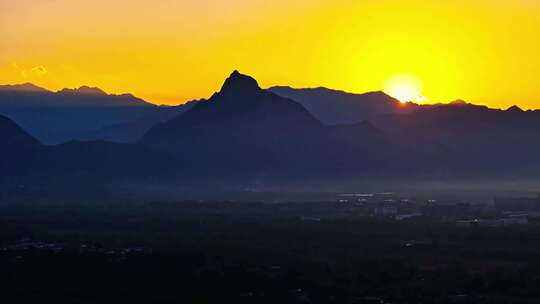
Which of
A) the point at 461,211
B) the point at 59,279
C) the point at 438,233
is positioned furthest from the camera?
the point at 461,211

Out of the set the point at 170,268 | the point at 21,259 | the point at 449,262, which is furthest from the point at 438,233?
the point at 21,259

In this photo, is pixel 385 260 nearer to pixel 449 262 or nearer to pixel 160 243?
pixel 449 262

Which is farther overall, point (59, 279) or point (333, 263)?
point (333, 263)

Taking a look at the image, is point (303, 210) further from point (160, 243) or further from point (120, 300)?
point (120, 300)

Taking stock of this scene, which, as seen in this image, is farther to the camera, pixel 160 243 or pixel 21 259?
pixel 160 243

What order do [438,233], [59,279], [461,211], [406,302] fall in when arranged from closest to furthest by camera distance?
[406,302]
[59,279]
[438,233]
[461,211]

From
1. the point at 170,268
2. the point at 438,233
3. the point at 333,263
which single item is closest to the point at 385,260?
the point at 333,263

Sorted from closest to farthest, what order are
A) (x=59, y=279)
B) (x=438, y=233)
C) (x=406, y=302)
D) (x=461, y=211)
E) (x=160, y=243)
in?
1. (x=406, y=302)
2. (x=59, y=279)
3. (x=160, y=243)
4. (x=438, y=233)
5. (x=461, y=211)

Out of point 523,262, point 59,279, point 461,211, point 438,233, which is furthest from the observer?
point 461,211

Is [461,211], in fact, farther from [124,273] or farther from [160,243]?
[124,273]
